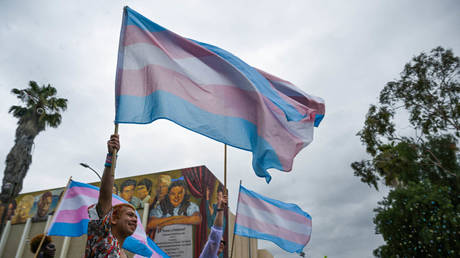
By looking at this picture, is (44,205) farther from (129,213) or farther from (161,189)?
(129,213)

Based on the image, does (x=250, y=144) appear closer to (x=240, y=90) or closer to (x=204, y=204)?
(x=240, y=90)

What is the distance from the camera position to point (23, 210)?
23047 millimetres

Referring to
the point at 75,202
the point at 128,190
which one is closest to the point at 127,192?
the point at 128,190

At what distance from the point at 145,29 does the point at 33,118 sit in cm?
2285

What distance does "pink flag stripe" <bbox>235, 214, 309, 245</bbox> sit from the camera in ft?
30.8

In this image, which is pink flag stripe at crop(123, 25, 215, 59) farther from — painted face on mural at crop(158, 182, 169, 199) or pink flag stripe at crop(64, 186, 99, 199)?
painted face on mural at crop(158, 182, 169, 199)

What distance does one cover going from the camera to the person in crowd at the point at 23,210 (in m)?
22.8

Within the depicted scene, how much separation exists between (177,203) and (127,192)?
12.3ft

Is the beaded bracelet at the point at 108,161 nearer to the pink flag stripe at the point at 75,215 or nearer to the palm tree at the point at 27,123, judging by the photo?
the pink flag stripe at the point at 75,215

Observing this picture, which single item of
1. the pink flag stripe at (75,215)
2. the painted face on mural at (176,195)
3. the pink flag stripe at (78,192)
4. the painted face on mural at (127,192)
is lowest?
the pink flag stripe at (75,215)

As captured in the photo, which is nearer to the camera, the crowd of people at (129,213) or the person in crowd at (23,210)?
the crowd of people at (129,213)

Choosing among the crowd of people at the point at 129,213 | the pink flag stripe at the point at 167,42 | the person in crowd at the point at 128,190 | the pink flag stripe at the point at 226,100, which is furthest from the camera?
the person in crowd at the point at 128,190

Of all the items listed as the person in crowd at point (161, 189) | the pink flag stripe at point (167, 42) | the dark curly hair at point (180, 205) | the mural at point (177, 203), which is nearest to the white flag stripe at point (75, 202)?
the pink flag stripe at point (167, 42)

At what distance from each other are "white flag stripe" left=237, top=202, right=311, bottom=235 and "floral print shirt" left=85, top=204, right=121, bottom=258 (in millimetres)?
7098
